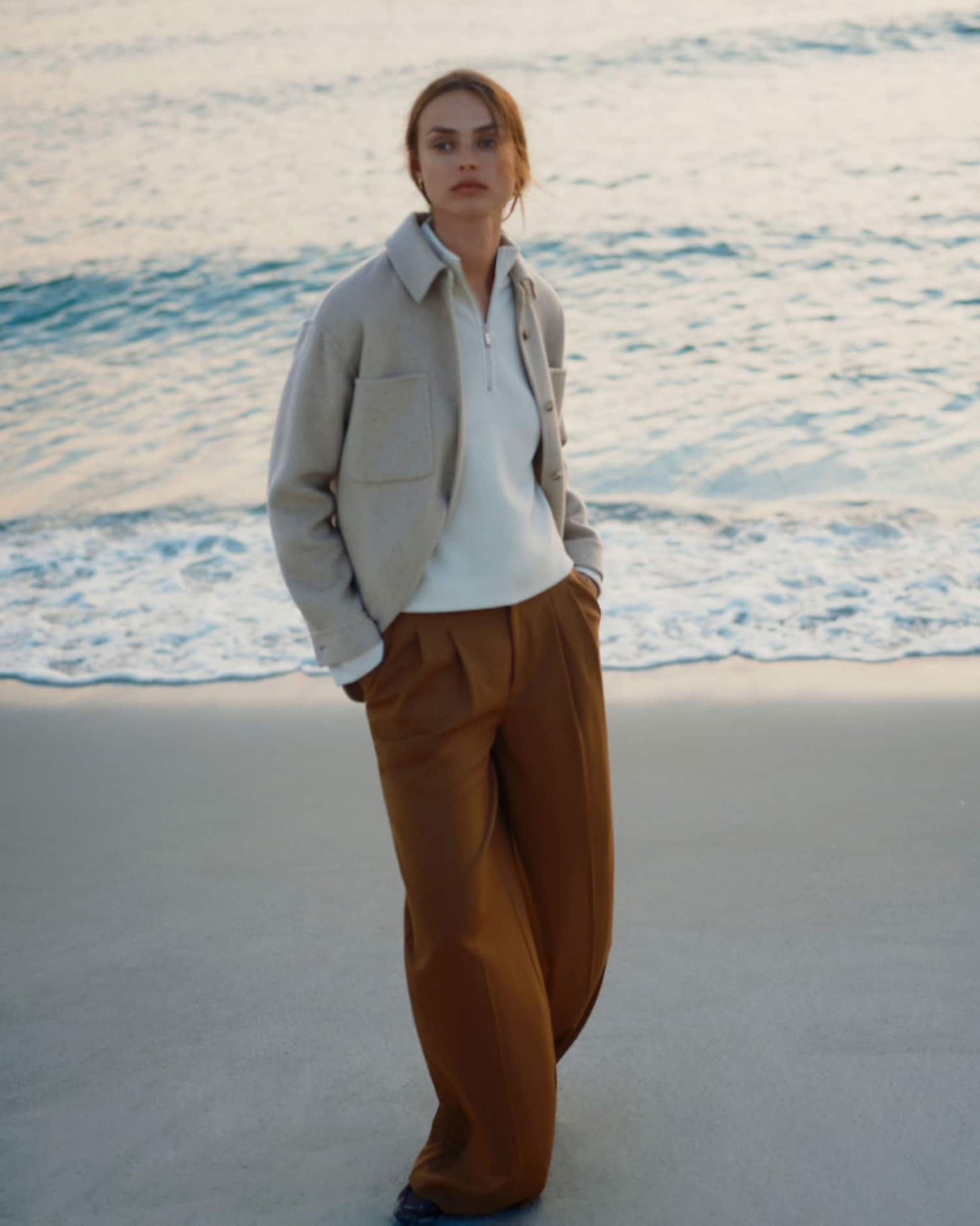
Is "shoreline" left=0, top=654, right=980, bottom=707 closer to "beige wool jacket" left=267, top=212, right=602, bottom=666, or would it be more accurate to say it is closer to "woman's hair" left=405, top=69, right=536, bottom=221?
"beige wool jacket" left=267, top=212, right=602, bottom=666

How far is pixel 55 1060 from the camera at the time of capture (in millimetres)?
2818

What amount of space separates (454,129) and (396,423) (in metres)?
0.47

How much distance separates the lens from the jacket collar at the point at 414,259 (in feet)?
6.79

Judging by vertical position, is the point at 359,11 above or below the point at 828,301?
above

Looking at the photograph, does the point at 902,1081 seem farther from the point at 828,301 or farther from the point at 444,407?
the point at 828,301

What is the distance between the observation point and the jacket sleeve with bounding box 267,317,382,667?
81.9 inches

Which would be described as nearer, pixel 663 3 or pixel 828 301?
pixel 828 301

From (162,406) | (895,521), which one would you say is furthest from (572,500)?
(162,406)

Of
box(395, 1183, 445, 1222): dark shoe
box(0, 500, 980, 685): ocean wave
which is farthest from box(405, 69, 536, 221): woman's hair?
box(0, 500, 980, 685): ocean wave

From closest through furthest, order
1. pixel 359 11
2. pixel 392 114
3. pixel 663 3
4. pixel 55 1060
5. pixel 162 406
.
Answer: pixel 55 1060, pixel 162 406, pixel 392 114, pixel 663 3, pixel 359 11

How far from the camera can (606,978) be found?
3.04 m

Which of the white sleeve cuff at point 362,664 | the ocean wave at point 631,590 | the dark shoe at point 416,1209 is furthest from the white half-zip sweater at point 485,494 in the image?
the ocean wave at point 631,590

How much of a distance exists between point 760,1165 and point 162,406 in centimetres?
850

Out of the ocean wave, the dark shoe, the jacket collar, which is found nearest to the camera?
the jacket collar
